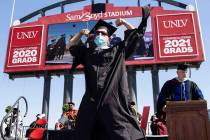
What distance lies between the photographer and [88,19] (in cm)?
1650

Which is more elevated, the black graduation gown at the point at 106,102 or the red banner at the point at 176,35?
the red banner at the point at 176,35

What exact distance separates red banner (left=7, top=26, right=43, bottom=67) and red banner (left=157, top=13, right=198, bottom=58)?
241 inches

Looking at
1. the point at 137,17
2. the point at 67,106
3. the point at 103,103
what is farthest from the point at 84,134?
the point at 137,17

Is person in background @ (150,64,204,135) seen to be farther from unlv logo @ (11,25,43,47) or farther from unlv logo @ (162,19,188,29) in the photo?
unlv logo @ (11,25,43,47)

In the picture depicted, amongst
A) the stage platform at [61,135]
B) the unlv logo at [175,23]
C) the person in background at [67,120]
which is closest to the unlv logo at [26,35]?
the unlv logo at [175,23]

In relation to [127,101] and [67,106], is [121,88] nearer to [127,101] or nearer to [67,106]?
[127,101]

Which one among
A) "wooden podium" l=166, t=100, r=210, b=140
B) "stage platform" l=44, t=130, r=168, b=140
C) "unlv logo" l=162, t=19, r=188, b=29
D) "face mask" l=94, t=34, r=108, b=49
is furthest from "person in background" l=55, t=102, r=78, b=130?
"unlv logo" l=162, t=19, r=188, b=29

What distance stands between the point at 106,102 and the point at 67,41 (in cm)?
1355

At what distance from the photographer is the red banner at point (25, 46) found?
1590 centimetres

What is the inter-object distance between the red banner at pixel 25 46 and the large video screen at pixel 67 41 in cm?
56

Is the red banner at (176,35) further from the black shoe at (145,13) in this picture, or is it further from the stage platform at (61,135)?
the black shoe at (145,13)

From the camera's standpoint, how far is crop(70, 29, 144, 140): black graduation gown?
100 inches

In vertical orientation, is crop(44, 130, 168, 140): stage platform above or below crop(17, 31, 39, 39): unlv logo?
below

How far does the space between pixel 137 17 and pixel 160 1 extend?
2.62 metres
